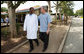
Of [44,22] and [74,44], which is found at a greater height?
[44,22]

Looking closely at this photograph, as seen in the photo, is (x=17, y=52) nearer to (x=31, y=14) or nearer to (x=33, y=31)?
(x=33, y=31)

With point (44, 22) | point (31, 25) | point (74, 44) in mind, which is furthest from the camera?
point (74, 44)

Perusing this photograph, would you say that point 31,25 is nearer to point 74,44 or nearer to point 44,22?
point 44,22

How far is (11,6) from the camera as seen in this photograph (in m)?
8.54

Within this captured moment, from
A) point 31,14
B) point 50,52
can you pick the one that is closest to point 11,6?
point 31,14

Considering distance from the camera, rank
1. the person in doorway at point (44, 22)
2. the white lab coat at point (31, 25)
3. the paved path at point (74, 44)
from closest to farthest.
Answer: the white lab coat at point (31, 25) → the person in doorway at point (44, 22) → the paved path at point (74, 44)

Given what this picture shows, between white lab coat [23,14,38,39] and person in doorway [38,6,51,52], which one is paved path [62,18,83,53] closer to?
person in doorway [38,6,51,52]

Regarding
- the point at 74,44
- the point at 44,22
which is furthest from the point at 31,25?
the point at 74,44

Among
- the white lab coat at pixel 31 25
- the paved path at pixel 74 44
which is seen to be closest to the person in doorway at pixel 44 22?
the white lab coat at pixel 31 25

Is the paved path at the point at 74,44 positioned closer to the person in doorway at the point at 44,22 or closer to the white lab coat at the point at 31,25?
the person in doorway at the point at 44,22

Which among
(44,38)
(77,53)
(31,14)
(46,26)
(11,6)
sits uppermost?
(11,6)

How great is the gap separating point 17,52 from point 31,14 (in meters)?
1.60

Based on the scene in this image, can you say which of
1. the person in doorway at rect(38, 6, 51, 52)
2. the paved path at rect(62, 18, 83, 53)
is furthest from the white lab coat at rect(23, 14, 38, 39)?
the paved path at rect(62, 18, 83, 53)

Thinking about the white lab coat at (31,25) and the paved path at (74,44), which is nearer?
the white lab coat at (31,25)
